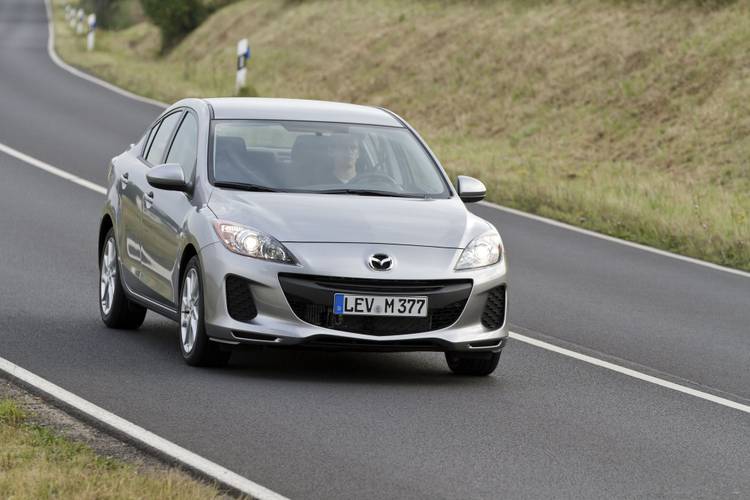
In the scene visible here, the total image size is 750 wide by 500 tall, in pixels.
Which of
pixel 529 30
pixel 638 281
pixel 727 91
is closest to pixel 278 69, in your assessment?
pixel 529 30

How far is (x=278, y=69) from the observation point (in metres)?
38.8

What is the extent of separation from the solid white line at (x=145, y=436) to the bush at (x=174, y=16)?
4620cm

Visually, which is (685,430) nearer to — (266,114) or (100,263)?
(266,114)

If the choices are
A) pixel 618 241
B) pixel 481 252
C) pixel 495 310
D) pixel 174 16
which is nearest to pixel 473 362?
pixel 495 310

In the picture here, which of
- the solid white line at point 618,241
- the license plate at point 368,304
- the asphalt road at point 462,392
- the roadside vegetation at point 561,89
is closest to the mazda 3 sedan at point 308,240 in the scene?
the license plate at point 368,304

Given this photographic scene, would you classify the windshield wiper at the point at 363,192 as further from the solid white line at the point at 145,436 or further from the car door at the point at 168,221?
the solid white line at the point at 145,436

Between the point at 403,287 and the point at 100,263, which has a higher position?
the point at 403,287

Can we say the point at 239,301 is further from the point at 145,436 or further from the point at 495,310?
the point at 145,436

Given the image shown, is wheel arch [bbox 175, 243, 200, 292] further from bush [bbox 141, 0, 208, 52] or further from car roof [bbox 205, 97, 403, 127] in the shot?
bush [bbox 141, 0, 208, 52]

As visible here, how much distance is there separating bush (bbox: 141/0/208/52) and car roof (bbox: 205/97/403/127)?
44.5m

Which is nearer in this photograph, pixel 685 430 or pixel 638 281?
pixel 685 430

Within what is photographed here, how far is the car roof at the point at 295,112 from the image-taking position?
10380 millimetres

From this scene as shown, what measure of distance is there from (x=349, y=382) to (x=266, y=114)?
200 cm

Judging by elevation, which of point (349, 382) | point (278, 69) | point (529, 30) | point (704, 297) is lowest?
point (278, 69)
